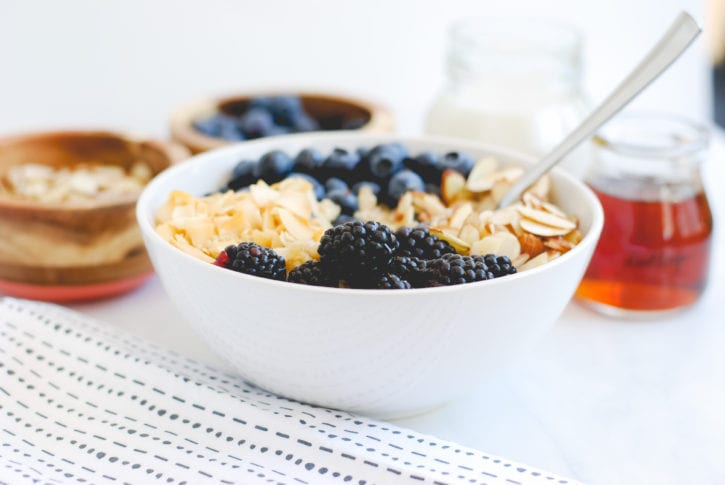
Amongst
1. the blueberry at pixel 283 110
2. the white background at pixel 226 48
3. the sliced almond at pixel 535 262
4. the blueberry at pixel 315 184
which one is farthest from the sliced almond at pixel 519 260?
the white background at pixel 226 48

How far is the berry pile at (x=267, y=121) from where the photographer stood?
1085 mm

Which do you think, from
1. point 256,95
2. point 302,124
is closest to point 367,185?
point 302,124

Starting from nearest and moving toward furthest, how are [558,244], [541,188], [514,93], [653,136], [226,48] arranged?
1. [558,244]
2. [541,188]
3. [653,136]
4. [514,93]
5. [226,48]

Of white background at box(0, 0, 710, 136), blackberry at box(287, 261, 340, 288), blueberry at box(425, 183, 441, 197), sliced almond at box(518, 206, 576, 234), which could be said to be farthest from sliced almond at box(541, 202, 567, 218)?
white background at box(0, 0, 710, 136)

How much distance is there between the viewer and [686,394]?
0.73m

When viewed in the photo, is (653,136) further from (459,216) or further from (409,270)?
(409,270)

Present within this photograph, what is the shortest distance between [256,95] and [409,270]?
0.69 m

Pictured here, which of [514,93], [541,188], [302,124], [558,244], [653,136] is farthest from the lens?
[302,124]

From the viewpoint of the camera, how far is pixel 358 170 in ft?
2.73

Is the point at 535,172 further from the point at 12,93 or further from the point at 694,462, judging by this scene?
the point at 12,93

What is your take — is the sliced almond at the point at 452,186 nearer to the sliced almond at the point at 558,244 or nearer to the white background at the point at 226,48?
the sliced almond at the point at 558,244

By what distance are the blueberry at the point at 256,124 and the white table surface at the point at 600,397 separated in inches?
11.5

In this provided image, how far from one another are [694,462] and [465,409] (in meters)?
0.18

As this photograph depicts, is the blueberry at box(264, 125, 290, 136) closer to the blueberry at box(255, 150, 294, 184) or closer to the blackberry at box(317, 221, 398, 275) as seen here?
the blueberry at box(255, 150, 294, 184)
